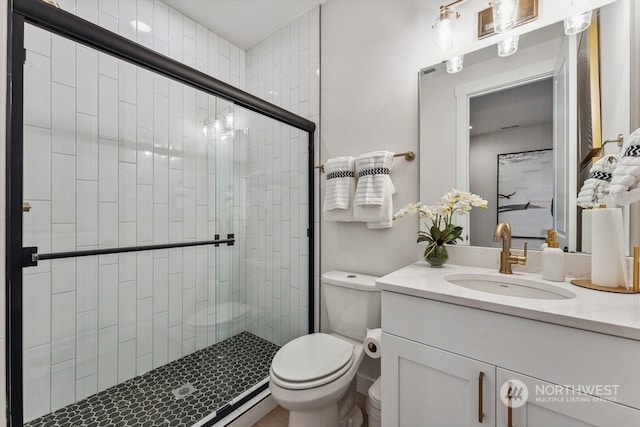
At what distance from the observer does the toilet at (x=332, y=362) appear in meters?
1.09

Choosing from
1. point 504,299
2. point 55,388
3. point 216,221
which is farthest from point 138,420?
point 504,299

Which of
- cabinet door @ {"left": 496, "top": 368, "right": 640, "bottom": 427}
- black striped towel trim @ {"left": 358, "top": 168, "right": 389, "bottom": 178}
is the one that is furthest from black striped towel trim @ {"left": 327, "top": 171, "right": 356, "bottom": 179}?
cabinet door @ {"left": 496, "top": 368, "right": 640, "bottom": 427}

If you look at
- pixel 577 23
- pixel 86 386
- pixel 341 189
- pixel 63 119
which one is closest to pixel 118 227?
pixel 63 119

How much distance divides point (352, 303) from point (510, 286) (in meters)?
0.71

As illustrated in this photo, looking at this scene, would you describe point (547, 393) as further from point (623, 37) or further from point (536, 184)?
point (623, 37)

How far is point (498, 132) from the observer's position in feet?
3.95

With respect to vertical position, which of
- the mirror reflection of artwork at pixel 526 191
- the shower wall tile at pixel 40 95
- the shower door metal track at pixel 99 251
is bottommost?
the shower door metal track at pixel 99 251

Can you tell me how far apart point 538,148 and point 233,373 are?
79.0 inches

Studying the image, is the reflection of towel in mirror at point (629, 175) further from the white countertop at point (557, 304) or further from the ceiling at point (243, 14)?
the ceiling at point (243, 14)

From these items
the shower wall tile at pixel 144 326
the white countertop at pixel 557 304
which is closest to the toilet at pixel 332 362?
the white countertop at pixel 557 304

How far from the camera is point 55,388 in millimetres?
→ 1400

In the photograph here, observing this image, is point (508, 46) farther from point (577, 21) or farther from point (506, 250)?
point (506, 250)

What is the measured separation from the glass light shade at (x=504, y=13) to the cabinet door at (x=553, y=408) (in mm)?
1289

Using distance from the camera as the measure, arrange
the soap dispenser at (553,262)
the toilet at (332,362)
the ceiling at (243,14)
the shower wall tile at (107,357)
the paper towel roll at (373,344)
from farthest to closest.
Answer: the ceiling at (243,14)
the shower wall tile at (107,357)
the paper towel roll at (373,344)
the toilet at (332,362)
the soap dispenser at (553,262)
